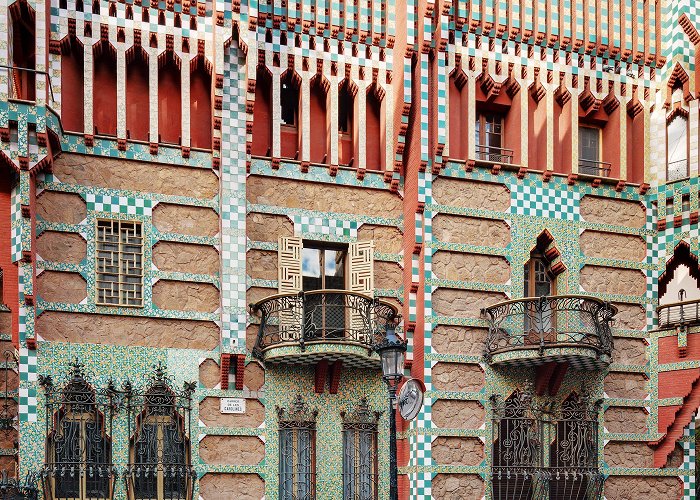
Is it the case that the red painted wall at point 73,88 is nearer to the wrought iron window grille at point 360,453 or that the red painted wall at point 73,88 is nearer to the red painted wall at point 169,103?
the red painted wall at point 169,103

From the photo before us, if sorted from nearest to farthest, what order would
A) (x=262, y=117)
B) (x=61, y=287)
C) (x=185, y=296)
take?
(x=61, y=287) → (x=185, y=296) → (x=262, y=117)

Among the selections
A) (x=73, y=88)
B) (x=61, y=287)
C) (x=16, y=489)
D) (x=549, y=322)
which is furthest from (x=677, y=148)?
(x=16, y=489)

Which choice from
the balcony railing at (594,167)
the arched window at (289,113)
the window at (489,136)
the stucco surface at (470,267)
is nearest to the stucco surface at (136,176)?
the arched window at (289,113)

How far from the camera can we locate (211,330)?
58.6ft

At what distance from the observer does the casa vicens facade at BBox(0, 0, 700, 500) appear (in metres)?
17.1

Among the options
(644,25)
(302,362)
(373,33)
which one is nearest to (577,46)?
(644,25)

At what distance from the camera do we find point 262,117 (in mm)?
19141

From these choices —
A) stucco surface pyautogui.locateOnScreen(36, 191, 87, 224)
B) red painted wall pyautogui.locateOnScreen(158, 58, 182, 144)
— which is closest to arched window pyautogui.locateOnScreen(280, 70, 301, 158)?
red painted wall pyautogui.locateOnScreen(158, 58, 182, 144)

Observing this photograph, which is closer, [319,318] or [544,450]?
[319,318]

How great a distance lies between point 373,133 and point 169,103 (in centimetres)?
378

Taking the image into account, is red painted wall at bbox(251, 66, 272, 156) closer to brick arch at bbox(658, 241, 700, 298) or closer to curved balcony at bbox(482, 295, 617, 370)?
curved balcony at bbox(482, 295, 617, 370)

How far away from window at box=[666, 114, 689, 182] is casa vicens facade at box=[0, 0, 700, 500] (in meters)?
0.05

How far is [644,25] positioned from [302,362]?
9.89 metres

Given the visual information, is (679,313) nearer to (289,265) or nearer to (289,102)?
(289,265)
